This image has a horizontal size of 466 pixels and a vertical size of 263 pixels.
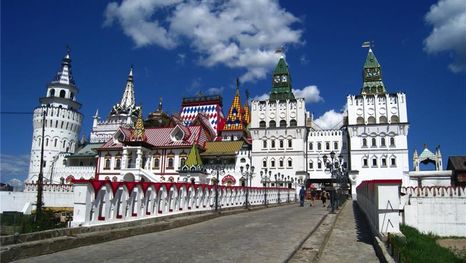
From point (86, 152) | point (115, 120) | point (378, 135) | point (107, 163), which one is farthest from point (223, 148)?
point (115, 120)

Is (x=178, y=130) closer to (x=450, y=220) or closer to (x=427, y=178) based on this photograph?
(x=427, y=178)

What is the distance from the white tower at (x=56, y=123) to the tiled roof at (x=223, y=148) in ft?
89.0

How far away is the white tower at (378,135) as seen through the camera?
48.0m

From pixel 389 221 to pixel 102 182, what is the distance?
→ 25.3 ft

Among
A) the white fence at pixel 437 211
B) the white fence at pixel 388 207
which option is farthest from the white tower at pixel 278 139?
the white fence at pixel 388 207

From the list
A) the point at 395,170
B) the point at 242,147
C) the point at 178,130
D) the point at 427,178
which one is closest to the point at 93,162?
the point at 178,130

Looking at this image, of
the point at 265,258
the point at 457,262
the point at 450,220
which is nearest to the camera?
the point at 265,258

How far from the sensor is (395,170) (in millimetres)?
47594

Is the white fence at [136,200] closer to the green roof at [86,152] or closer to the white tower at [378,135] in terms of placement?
the white tower at [378,135]

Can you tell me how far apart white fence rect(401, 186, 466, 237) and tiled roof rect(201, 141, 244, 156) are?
29394 millimetres

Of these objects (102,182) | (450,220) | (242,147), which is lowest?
(450,220)

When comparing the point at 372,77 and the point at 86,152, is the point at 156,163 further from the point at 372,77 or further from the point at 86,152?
the point at 372,77

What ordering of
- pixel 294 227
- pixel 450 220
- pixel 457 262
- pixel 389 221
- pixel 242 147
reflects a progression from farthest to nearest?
pixel 242 147 < pixel 450 220 < pixel 294 227 < pixel 457 262 < pixel 389 221

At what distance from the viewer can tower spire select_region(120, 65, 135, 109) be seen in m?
82.3
